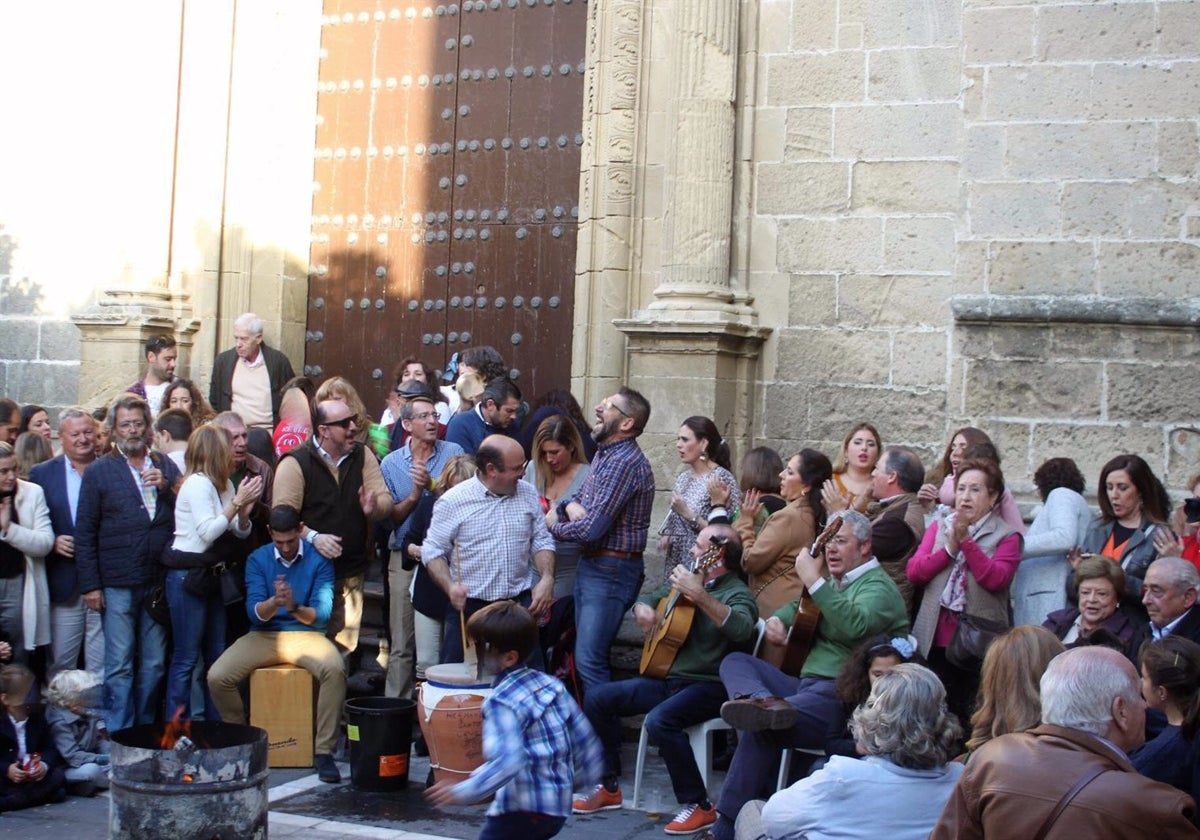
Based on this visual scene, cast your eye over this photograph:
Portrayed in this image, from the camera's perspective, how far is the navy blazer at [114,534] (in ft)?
25.5

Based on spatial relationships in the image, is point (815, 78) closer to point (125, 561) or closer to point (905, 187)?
point (905, 187)

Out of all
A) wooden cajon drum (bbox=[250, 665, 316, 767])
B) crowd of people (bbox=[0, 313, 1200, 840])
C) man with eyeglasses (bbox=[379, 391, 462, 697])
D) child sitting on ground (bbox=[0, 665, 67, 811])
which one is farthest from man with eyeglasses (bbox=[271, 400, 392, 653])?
child sitting on ground (bbox=[0, 665, 67, 811])

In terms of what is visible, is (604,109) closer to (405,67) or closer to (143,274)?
(405,67)

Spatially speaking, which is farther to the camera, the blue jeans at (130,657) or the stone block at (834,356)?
the stone block at (834,356)

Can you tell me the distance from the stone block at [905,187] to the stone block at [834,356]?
0.72 metres

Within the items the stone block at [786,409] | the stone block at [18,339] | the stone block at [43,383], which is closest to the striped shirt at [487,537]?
the stone block at [786,409]

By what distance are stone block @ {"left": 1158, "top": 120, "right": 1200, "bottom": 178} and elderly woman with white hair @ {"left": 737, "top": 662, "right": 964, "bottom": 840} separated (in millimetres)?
4223

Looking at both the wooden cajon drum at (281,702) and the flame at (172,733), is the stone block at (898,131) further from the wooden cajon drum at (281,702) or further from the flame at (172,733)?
the flame at (172,733)

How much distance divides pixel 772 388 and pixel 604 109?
202cm

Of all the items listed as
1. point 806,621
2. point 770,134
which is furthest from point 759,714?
point 770,134

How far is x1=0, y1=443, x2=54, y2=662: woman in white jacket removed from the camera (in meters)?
7.57

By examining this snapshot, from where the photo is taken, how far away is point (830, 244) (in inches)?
356

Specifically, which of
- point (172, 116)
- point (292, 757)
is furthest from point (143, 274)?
point (292, 757)

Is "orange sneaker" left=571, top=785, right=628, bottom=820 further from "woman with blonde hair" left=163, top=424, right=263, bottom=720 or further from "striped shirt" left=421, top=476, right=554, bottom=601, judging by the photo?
"woman with blonde hair" left=163, top=424, right=263, bottom=720
